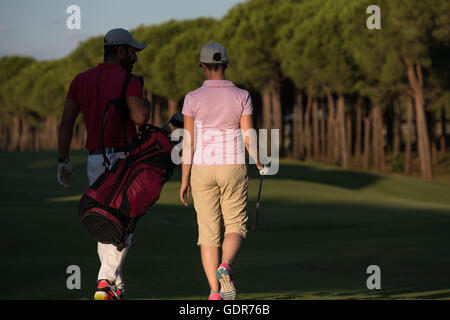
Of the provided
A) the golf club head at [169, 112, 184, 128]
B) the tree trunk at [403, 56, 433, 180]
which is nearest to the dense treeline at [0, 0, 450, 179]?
the tree trunk at [403, 56, 433, 180]

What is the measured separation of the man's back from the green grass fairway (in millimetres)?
2693

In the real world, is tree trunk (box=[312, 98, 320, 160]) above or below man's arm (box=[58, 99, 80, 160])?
above

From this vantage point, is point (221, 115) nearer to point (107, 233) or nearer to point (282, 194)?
point (107, 233)

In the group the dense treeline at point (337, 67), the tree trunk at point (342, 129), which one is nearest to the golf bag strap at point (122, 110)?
the dense treeline at point (337, 67)

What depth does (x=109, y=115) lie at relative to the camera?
7562 millimetres

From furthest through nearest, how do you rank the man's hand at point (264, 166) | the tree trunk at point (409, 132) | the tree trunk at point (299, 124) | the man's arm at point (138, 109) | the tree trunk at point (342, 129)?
the tree trunk at point (299, 124), the tree trunk at point (342, 129), the tree trunk at point (409, 132), the man's hand at point (264, 166), the man's arm at point (138, 109)

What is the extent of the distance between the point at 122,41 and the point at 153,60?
2959 inches

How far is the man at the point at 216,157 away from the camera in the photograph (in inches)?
306

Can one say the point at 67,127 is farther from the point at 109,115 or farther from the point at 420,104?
the point at 420,104

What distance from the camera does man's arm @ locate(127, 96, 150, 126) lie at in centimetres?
746

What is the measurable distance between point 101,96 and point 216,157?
1.24 m

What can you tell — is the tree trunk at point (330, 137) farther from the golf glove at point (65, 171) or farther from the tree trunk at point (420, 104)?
the golf glove at point (65, 171)

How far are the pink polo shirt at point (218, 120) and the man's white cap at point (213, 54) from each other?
27 cm

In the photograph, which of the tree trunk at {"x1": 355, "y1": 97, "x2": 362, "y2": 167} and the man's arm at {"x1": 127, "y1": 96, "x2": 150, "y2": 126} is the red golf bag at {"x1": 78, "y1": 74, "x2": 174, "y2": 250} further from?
the tree trunk at {"x1": 355, "y1": 97, "x2": 362, "y2": 167}
